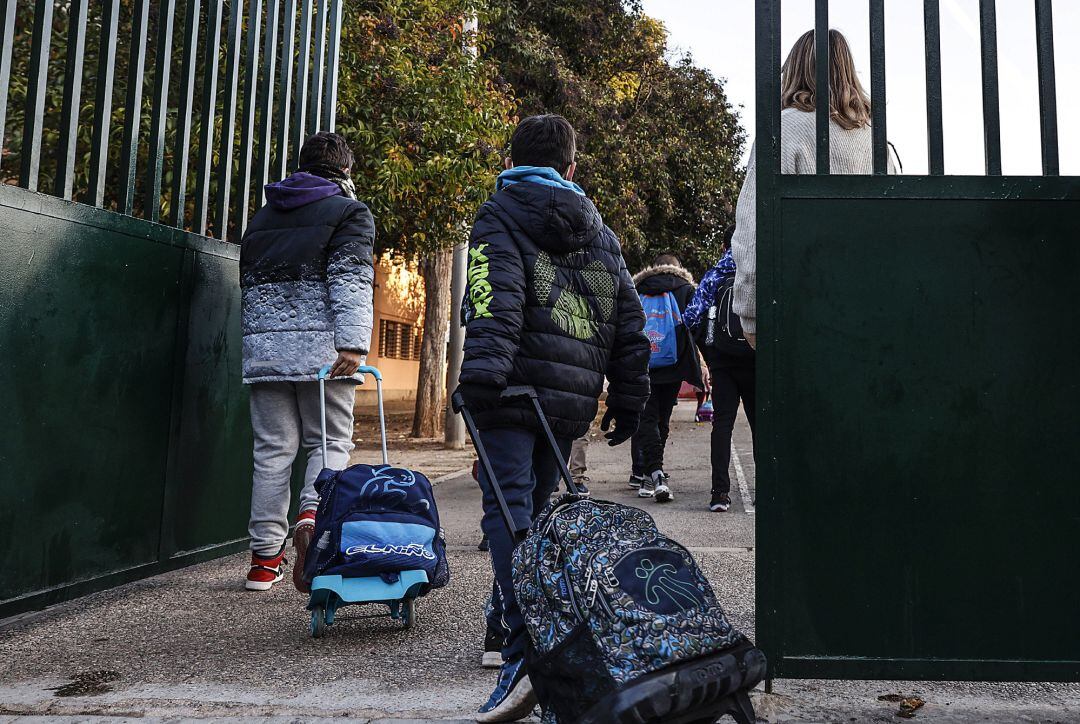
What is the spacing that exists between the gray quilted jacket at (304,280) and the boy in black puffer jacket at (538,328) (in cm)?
134

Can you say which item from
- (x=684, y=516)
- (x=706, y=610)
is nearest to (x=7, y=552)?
(x=706, y=610)

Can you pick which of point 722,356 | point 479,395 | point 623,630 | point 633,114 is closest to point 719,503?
point 722,356

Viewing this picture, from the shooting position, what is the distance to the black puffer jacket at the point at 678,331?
8.12 meters

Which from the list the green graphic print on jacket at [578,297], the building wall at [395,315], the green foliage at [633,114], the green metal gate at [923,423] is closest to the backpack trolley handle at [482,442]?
the green graphic print on jacket at [578,297]

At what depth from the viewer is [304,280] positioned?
4832 mm

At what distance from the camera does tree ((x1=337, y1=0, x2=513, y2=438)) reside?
11.1 meters

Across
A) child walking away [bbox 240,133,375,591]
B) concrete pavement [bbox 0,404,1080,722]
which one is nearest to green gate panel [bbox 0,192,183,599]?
concrete pavement [bbox 0,404,1080,722]

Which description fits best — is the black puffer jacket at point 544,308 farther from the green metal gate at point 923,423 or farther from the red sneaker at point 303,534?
the red sneaker at point 303,534

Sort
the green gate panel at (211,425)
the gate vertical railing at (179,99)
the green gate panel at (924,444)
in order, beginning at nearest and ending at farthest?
1. the green gate panel at (924,444)
2. the gate vertical railing at (179,99)
3. the green gate panel at (211,425)

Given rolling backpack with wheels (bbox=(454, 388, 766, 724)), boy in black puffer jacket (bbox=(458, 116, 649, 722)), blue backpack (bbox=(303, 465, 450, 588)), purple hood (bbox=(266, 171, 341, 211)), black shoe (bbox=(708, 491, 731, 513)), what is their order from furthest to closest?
black shoe (bbox=(708, 491, 731, 513))
purple hood (bbox=(266, 171, 341, 211))
blue backpack (bbox=(303, 465, 450, 588))
boy in black puffer jacket (bbox=(458, 116, 649, 722))
rolling backpack with wheels (bbox=(454, 388, 766, 724))

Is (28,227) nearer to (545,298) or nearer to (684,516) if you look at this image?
(545,298)

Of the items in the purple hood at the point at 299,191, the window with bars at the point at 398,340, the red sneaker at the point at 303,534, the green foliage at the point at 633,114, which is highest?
the green foliage at the point at 633,114

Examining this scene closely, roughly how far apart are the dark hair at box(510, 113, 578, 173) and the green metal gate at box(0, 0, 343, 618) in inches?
81.5

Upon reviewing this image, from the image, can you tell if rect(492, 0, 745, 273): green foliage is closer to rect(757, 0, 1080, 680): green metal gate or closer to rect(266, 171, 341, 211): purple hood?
rect(266, 171, 341, 211): purple hood
